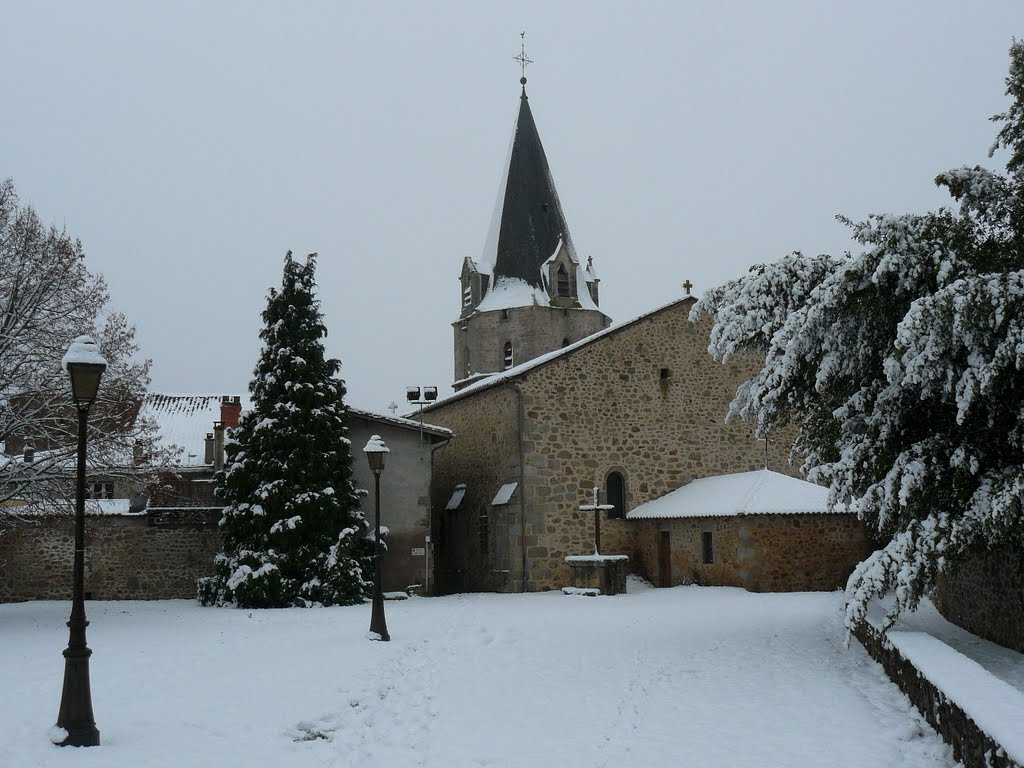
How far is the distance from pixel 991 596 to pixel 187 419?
26.4 meters

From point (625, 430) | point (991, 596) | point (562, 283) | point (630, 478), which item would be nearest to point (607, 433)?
point (625, 430)

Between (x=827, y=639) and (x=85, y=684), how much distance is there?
9.76m

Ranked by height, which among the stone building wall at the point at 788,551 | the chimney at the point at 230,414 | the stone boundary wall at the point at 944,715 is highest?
the chimney at the point at 230,414

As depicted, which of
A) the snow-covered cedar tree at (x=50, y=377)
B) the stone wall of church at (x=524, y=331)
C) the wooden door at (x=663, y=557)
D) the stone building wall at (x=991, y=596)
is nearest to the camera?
the stone building wall at (x=991, y=596)

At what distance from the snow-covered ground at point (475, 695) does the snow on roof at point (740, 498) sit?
15.0 ft

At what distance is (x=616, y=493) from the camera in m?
25.9

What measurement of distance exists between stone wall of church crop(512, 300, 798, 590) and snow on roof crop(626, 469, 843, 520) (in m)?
0.91

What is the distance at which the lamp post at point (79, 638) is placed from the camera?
25.6 ft

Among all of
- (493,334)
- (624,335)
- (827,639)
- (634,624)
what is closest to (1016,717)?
(827,639)

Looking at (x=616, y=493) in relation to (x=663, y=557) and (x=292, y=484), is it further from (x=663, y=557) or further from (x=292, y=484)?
(x=292, y=484)

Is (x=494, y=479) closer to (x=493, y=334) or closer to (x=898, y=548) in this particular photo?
(x=493, y=334)

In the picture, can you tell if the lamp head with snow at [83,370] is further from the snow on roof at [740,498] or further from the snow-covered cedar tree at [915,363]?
the snow on roof at [740,498]

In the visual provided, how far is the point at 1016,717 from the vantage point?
20.8 feet

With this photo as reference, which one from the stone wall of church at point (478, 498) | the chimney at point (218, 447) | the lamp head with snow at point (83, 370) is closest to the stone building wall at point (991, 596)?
the lamp head with snow at point (83, 370)
